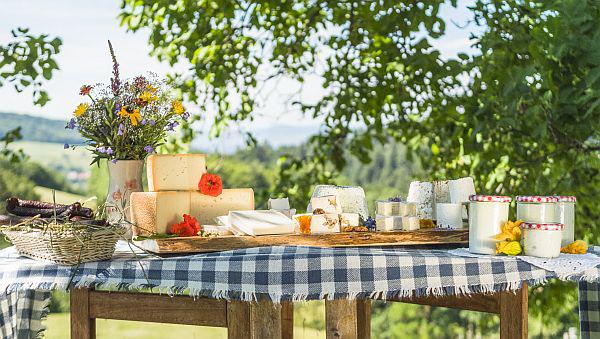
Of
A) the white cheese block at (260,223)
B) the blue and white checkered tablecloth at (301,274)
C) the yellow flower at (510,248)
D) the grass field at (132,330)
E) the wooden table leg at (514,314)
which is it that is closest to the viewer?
the blue and white checkered tablecloth at (301,274)

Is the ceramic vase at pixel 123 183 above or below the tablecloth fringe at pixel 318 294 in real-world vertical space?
above

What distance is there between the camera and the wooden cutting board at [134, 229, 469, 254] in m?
1.92

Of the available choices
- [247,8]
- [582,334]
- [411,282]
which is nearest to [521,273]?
[411,282]

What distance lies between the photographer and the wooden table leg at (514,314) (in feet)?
6.84

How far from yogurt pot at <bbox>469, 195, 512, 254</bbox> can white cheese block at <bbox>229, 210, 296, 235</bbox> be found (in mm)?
446

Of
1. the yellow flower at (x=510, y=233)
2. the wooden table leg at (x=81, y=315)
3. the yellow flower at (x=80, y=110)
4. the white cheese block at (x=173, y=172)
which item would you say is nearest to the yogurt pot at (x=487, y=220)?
the yellow flower at (x=510, y=233)

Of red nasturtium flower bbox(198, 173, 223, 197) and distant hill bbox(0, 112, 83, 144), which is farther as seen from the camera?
distant hill bbox(0, 112, 83, 144)

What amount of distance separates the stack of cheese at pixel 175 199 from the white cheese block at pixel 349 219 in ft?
0.93

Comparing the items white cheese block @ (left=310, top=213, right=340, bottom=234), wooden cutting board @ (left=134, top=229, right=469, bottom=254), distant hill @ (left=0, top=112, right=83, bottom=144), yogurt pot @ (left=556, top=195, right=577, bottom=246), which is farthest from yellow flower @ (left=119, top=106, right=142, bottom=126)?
distant hill @ (left=0, top=112, right=83, bottom=144)

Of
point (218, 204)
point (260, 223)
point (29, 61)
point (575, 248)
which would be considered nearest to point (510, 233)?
point (575, 248)

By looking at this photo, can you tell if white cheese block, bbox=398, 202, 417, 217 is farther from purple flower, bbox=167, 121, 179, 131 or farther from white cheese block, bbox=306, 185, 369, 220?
purple flower, bbox=167, 121, 179, 131

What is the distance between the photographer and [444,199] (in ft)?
7.43

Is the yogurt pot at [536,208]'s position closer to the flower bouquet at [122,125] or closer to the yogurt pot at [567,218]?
the yogurt pot at [567,218]

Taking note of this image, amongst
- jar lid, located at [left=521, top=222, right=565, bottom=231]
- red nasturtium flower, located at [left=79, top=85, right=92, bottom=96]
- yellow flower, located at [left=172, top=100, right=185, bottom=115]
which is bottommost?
jar lid, located at [left=521, top=222, right=565, bottom=231]
